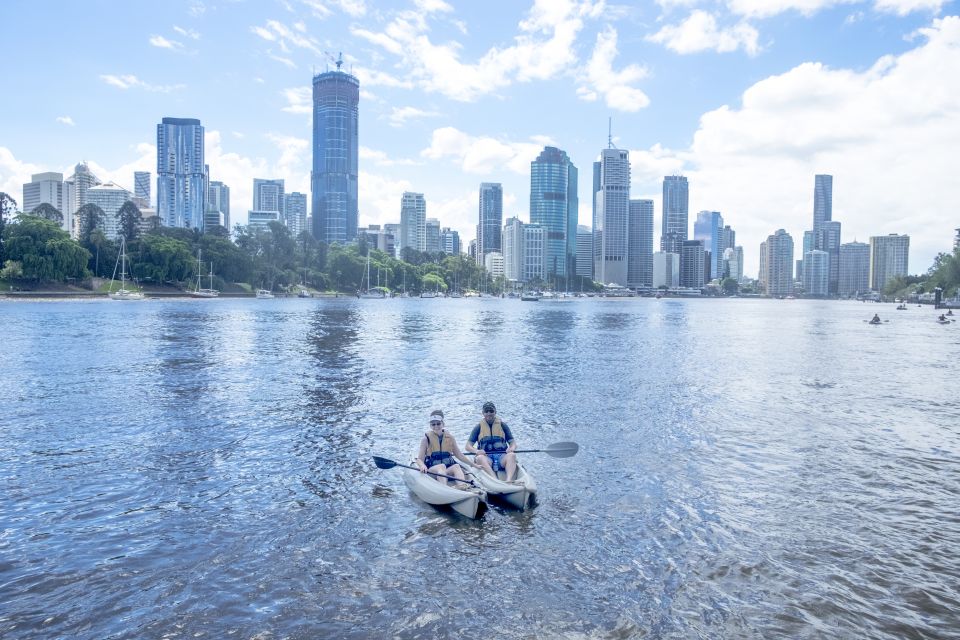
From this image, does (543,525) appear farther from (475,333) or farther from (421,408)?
(475,333)

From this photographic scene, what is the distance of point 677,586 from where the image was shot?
12164mm

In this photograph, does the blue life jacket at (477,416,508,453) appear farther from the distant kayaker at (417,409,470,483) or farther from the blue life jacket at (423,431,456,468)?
the blue life jacket at (423,431,456,468)

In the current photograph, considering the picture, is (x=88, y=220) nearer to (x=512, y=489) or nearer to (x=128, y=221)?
(x=128, y=221)

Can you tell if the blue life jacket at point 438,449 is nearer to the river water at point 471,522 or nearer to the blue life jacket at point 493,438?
the blue life jacket at point 493,438

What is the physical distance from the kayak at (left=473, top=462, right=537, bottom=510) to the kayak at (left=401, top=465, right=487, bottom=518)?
0.39 m

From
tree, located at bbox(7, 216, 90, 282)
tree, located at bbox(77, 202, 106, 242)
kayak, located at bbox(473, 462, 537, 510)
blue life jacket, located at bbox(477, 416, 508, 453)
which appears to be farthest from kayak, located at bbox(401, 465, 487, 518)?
tree, located at bbox(77, 202, 106, 242)

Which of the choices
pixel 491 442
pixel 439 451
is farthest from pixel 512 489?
pixel 439 451

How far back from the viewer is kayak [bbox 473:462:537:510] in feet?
51.9

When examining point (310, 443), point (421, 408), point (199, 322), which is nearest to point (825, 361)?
point (421, 408)

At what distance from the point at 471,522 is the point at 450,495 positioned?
32.0 inches

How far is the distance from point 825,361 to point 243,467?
4855 centimetres

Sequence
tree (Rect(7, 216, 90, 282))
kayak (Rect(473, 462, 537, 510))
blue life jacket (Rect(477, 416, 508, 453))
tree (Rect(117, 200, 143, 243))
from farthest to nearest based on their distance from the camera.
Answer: tree (Rect(117, 200, 143, 243)) → tree (Rect(7, 216, 90, 282)) → blue life jacket (Rect(477, 416, 508, 453)) → kayak (Rect(473, 462, 537, 510))

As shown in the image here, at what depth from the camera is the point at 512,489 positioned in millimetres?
15750

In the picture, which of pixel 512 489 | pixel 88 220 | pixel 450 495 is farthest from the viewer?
pixel 88 220
